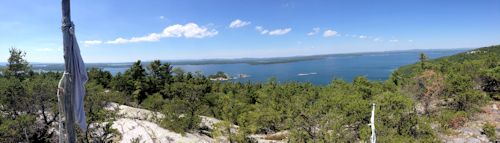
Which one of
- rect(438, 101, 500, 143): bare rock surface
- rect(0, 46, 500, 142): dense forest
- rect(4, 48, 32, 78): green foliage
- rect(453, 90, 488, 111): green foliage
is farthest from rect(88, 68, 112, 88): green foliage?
rect(453, 90, 488, 111): green foliage

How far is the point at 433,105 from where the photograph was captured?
37844 mm

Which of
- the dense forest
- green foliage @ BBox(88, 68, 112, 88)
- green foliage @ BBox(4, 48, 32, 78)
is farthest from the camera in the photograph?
green foliage @ BBox(88, 68, 112, 88)

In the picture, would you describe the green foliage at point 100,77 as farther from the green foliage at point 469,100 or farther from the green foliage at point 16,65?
the green foliage at point 469,100

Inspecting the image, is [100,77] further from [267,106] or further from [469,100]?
[469,100]

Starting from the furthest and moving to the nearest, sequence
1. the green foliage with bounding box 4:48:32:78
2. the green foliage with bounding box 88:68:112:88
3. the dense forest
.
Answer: the green foliage with bounding box 88:68:112:88, the green foliage with bounding box 4:48:32:78, the dense forest

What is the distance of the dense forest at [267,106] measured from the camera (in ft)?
55.4

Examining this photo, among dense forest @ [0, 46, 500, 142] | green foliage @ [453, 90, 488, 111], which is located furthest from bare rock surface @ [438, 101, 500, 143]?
green foliage @ [453, 90, 488, 111]

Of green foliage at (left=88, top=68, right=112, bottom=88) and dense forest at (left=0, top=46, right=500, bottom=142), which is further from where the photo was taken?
green foliage at (left=88, top=68, right=112, bottom=88)

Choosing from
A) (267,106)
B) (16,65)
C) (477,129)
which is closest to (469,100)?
(477,129)

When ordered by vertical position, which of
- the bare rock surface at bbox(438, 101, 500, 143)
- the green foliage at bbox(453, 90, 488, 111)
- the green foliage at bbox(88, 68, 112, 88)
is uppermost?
the green foliage at bbox(88, 68, 112, 88)

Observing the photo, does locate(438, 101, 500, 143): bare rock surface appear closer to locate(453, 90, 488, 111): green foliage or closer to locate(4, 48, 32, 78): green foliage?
locate(453, 90, 488, 111): green foliage

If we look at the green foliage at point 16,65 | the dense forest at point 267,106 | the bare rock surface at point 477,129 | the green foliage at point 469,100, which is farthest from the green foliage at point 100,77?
→ the green foliage at point 469,100

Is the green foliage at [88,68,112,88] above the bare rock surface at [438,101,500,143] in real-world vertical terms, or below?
above

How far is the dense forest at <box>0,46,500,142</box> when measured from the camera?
16.9 meters
